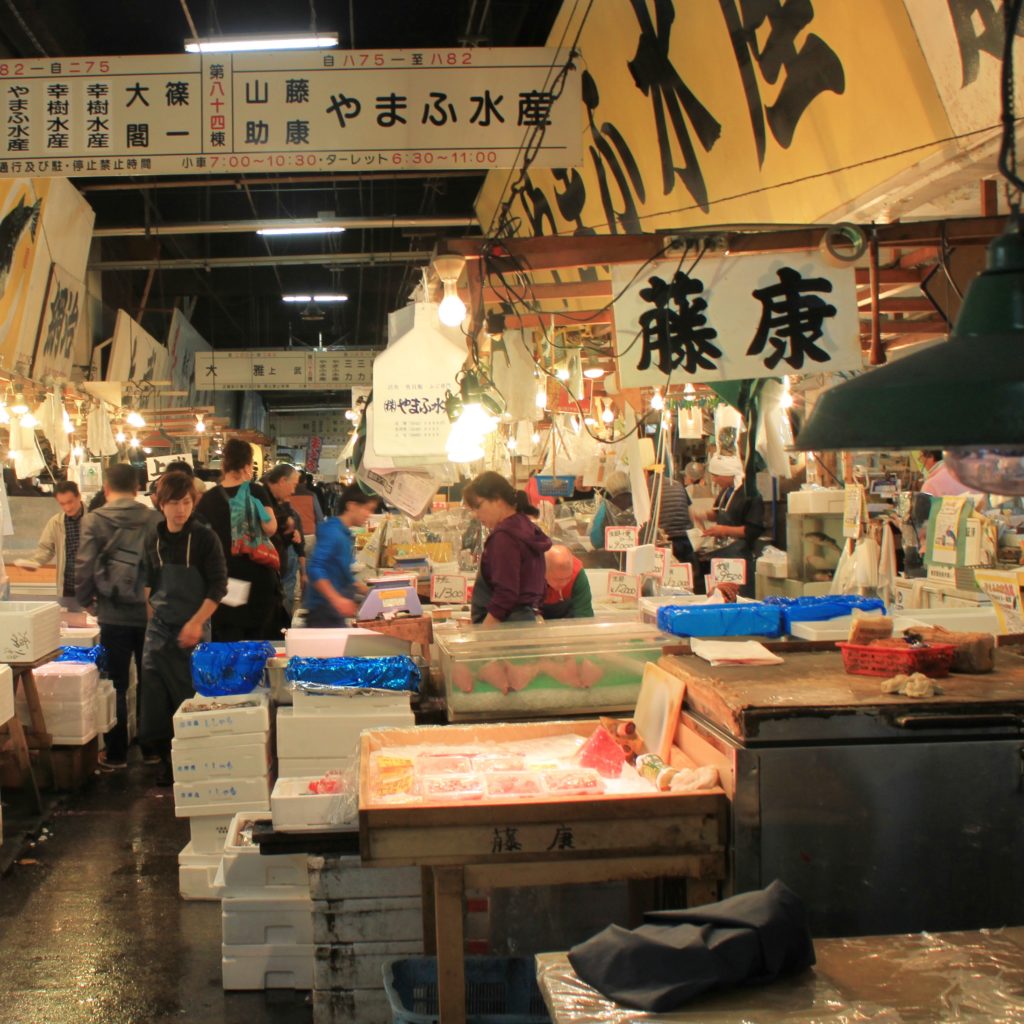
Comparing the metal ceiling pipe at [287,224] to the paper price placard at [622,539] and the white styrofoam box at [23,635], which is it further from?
the white styrofoam box at [23,635]

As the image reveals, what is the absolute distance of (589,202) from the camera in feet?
32.2

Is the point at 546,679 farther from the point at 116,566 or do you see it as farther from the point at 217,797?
the point at 116,566

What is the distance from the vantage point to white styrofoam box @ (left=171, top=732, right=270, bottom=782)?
550 cm

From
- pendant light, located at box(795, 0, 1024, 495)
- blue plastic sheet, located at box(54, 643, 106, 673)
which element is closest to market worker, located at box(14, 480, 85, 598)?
blue plastic sheet, located at box(54, 643, 106, 673)

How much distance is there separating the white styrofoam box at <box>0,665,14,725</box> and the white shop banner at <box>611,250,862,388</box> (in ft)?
12.5

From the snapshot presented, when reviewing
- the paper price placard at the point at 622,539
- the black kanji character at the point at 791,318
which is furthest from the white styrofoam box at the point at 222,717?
the paper price placard at the point at 622,539

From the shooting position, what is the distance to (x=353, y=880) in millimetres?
3988

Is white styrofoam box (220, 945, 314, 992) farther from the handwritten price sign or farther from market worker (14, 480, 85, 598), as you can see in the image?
market worker (14, 480, 85, 598)

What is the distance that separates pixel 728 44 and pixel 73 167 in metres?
4.91

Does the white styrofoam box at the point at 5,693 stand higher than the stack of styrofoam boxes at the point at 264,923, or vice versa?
the white styrofoam box at the point at 5,693

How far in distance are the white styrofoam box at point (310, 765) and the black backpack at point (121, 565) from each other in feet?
12.2

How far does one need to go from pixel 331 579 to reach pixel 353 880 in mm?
3159

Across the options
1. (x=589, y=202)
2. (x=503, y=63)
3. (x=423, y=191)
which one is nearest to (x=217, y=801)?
(x=503, y=63)

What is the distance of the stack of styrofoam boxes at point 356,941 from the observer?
3.98 meters
